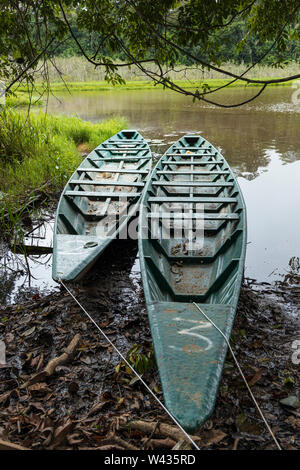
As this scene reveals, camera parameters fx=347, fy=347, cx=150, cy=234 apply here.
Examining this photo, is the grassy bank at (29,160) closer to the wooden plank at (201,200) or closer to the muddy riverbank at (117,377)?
the wooden plank at (201,200)

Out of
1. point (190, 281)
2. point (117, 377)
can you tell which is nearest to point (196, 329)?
point (117, 377)

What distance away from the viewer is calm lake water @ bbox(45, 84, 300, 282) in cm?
511

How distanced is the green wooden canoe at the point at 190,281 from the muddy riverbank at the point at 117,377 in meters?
0.36

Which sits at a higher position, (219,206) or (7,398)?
(219,206)

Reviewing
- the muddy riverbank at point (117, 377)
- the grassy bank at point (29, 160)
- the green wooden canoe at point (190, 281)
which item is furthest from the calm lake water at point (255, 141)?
the grassy bank at point (29, 160)

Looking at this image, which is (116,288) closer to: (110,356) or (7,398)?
(110,356)

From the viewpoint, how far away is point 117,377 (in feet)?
8.86

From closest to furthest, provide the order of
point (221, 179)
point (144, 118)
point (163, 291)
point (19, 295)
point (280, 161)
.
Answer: point (163, 291), point (19, 295), point (221, 179), point (280, 161), point (144, 118)

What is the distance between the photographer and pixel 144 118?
1553 centimetres

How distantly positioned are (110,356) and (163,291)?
2.47 ft

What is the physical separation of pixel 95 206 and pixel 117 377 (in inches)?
125

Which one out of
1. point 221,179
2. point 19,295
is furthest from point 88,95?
point 19,295

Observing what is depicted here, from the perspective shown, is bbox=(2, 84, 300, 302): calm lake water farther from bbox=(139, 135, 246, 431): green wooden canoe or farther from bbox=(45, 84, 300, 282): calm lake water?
bbox=(139, 135, 246, 431): green wooden canoe

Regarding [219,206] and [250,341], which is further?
[219,206]
